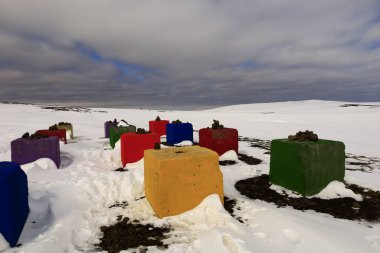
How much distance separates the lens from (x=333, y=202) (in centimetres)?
554

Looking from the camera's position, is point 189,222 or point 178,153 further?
point 178,153

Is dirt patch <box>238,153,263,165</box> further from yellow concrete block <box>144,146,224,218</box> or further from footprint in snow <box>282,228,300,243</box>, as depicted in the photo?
footprint in snow <box>282,228,300,243</box>

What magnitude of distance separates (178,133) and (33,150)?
265 inches

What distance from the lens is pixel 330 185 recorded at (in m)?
6.05

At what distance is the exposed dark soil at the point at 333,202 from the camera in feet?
16.4

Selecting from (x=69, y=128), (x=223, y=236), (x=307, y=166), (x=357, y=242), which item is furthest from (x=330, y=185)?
(x=69, y=128)

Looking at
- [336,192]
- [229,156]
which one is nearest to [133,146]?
[229,156]

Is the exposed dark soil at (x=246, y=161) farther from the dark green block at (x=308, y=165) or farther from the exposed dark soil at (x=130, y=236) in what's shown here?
the exposed dark soil at (x=130, y=236)

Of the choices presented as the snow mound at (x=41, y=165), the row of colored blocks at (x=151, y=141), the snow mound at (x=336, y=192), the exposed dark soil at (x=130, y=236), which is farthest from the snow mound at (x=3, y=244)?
the snow mound at (x=336, y=192)

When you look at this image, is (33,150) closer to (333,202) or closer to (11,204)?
(11,204)

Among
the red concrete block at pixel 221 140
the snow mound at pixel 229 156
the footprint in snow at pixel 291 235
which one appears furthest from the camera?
the red concrete block at pixel 221 140

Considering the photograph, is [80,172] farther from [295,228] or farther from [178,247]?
[295,228]

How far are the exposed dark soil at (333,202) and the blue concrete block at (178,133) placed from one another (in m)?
7.01

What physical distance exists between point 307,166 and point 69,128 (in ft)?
48.6
